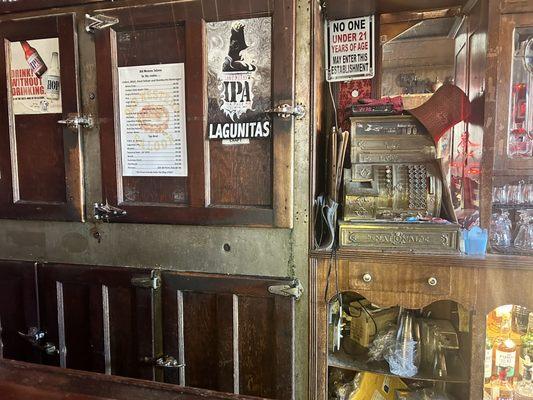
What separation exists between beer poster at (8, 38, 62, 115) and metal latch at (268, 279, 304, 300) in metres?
1.35

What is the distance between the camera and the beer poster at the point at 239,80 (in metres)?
1.68

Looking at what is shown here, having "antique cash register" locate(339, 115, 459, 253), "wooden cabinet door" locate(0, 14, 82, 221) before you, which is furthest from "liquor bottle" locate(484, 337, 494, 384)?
"wooden cabinet door" locate(0, 14, 82, 221)

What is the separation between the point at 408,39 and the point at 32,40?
192cm

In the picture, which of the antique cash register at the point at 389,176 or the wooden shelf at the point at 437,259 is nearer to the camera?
the wooden shelf at the point at 437,259

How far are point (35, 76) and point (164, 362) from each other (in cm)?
153

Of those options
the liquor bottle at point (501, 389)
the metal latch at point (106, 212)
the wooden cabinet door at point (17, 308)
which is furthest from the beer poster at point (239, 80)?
the liquor bottle at point (501, 389)

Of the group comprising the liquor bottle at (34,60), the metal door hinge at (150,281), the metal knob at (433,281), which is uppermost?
the liquor bottle at (34,60)

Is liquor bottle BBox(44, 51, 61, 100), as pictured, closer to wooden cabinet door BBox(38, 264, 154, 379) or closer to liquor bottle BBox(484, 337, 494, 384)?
wooden cabinet door BBox(38, 264, 154, 379)

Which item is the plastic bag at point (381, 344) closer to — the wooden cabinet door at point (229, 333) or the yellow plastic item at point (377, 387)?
the yellow plastic item at point (377, 387)

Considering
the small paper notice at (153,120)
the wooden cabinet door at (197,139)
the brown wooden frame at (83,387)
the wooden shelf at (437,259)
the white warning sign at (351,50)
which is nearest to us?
the brown wooden frame at (83,387)

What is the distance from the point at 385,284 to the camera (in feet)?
5.42

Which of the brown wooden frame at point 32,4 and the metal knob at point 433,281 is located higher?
the brown wooden frame at point 32,4

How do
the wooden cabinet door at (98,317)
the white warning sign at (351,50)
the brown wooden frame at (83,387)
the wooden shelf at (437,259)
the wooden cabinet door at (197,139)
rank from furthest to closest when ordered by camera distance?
the white warning sign at (351,50) < the wooden cabinet door at (98,317) < the wooden cabinet door at (197,139) < the wooden shelf at (437,259) < the brown wooden frame at (83,387)

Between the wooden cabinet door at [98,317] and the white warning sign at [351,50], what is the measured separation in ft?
4.60
